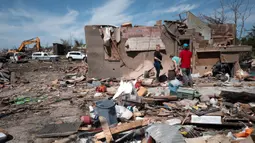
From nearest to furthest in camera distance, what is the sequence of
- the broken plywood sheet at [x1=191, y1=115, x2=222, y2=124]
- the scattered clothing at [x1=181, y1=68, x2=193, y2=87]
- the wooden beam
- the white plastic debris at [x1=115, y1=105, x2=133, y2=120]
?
1. the wooden beam
2. the broken plywood sheet at [x1=191, y1=115, x2=222, y2=124]
3. the white plastic debris at [x1=115, y1=105, x2=133, y2=120]
4. the scattered clothing at [x1=181, y1=68, x2=193, y2=87]

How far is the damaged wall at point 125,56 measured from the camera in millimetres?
8742

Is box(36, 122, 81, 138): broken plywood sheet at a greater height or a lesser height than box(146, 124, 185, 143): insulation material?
lesser

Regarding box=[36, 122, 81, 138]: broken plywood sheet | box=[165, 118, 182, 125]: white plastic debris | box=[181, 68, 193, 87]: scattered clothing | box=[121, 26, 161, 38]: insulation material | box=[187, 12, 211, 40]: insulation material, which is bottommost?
box=[36, 122, 81, 138]: broken plywood sheet

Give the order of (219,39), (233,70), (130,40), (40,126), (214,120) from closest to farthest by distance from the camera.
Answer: (214,120), (40,126), (233,70), (130,40), (219,39)

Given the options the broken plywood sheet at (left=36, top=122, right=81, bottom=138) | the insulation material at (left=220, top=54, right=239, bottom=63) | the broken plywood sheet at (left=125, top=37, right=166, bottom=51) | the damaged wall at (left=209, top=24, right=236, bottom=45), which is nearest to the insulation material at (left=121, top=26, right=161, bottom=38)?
the broken plywood sheet at (left=125, top=37, right=166, bottom=51)

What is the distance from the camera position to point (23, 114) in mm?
4676

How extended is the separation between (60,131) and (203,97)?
4.09 metres

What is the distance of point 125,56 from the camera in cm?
897

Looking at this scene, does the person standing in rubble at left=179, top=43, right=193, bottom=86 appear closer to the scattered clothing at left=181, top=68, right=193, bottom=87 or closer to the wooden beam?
the scattered clothing at left=181, top=68, right=193, bottom=87

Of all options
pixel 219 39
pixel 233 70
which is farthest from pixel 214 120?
pixel 219 39

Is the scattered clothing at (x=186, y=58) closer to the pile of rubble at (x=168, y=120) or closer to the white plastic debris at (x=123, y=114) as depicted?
the pile of rubble at (x=168, y=120)

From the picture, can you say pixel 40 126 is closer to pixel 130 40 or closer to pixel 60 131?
pixel 60 131

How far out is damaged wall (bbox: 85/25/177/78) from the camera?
8742 millimetres

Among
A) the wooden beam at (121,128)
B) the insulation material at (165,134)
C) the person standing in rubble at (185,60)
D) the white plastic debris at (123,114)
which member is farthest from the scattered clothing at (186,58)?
the insulation material at (165,134)
